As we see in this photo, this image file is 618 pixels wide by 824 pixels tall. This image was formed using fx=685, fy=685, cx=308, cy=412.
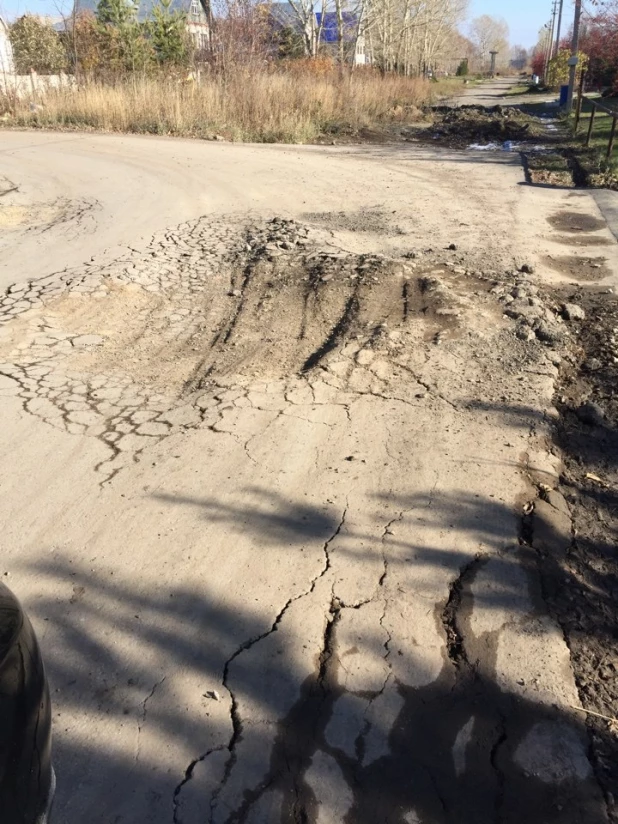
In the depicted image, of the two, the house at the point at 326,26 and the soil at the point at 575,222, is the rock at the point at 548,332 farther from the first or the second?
the house at the point at 326,26

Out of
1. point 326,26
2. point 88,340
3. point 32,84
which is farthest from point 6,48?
point 88,340

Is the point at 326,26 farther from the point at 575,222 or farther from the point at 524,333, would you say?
the point at 524,333

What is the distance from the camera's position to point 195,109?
19188 mm

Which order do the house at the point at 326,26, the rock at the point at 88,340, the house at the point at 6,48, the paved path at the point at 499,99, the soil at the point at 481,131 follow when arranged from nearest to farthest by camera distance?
the rock at the point at 88,340
the soil at the point at 481,131
the house at the point at 6,48
the house at the point at 326,26
the paved path at the point at 499,99

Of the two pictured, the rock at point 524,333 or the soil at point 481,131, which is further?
the soil at point 481,131

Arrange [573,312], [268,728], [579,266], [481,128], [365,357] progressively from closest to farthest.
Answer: [268,728] → [365,357] → [573,312] → [579,266] → [481,128]

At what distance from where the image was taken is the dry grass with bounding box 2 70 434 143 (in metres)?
18.8

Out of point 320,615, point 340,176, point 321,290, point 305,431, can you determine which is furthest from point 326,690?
point 340,176

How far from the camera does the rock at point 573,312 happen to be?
5977 millimetres

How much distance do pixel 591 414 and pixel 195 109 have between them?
17777 mm

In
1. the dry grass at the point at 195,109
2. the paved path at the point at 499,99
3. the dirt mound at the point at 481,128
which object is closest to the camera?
the dry grass at the point at 195,109

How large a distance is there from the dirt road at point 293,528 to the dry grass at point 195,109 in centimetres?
1253

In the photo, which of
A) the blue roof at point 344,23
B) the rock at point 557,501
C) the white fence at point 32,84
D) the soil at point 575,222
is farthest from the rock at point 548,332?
the blue roof at point 344,23

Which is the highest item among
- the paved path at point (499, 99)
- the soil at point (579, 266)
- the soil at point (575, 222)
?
the paved path at point (499, 99)
